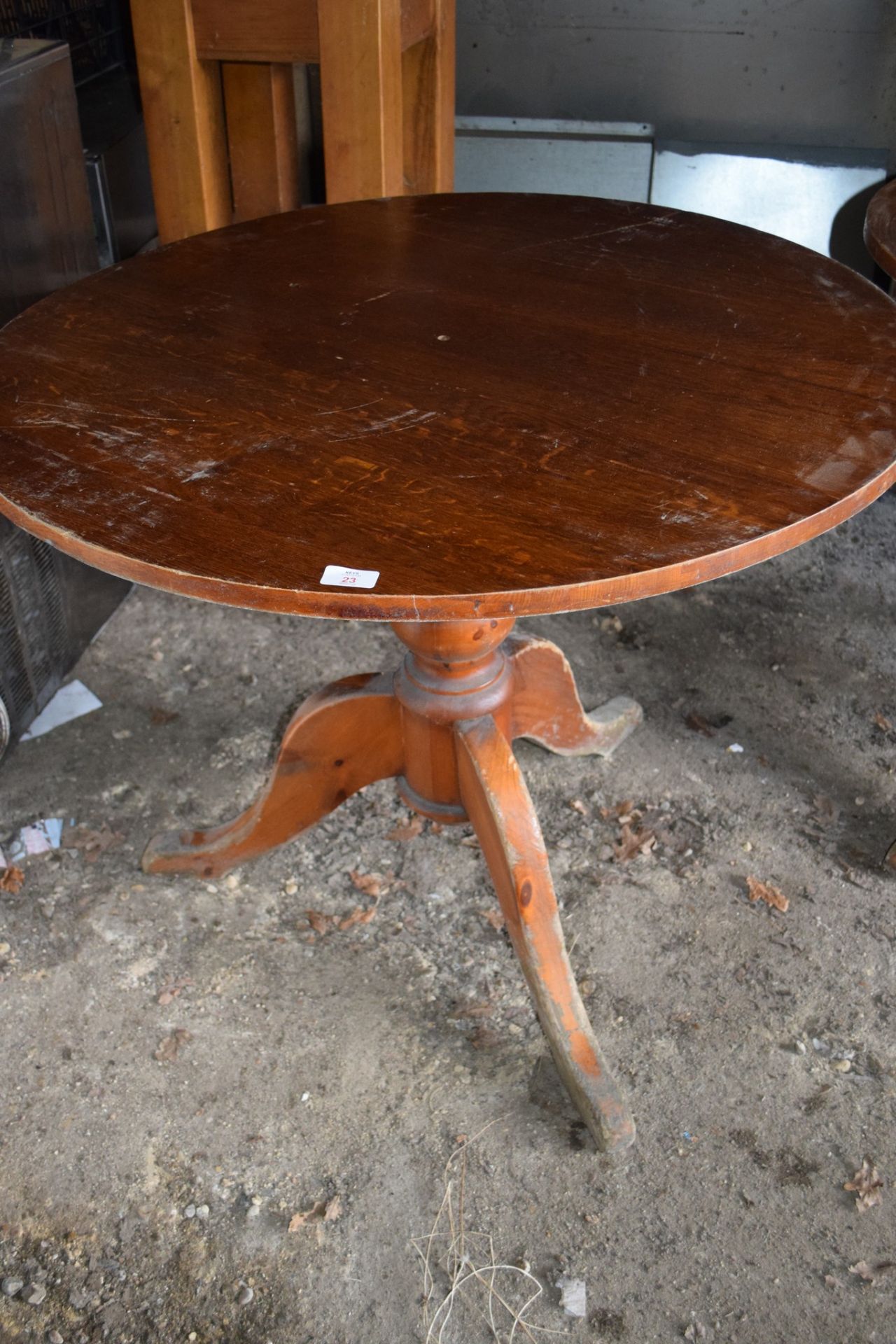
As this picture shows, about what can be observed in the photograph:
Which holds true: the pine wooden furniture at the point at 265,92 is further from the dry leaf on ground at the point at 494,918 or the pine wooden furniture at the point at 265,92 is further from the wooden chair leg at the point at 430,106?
the dry leaf on ground at the point at 494,918

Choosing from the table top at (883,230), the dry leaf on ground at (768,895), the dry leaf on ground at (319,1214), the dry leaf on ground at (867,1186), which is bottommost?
the dry leaf on ground at (319,1214)

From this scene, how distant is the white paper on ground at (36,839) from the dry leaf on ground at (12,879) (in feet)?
0.12

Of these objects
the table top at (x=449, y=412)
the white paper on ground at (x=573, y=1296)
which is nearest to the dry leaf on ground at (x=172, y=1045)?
the white paper on ground at (x=573, y=1296)

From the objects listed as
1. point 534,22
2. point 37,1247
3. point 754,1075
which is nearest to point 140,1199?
point 37,1247

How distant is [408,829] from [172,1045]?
0.61 m

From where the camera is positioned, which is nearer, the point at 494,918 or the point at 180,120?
the point at 494,918

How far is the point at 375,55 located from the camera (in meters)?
2.17

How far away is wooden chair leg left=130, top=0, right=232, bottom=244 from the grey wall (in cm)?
130

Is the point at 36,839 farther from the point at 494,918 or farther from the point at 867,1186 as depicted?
the point at 867,1186

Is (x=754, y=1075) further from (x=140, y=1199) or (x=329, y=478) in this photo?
(x=329, y=478)

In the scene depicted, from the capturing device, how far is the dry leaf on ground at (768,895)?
2.00 m

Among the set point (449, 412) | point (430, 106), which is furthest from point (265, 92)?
point (449, 412)

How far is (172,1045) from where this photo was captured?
1.79 meters

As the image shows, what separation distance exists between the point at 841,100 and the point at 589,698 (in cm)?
202
